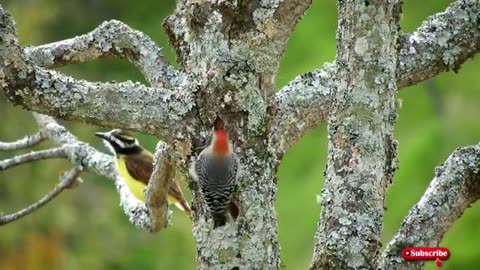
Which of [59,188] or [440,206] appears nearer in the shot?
[440,206]

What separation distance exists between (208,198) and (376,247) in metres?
0.47

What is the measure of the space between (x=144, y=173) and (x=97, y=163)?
1551 mm

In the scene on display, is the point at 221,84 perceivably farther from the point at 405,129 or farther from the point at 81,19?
the point at 81,19

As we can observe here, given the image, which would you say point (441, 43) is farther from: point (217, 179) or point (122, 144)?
point (122, 144)

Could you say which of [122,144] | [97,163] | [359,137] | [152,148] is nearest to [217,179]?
[359,137]

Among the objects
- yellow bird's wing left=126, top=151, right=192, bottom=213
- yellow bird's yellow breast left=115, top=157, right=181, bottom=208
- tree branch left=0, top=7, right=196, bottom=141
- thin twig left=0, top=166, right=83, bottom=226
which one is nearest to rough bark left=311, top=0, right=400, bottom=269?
tree branch left=0, top=7, right=196, bottom=141

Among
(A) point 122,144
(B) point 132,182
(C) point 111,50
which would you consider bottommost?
(C) point 111,50

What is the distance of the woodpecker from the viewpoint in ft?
8.51

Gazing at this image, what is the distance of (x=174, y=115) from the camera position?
2.69 metres

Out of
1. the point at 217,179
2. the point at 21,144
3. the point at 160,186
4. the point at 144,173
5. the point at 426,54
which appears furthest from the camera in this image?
the point at 144,173

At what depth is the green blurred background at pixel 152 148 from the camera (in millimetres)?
8938

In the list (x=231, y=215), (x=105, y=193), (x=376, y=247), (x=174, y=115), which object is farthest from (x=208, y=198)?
(x=105, y=193)

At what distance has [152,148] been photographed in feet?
36.0

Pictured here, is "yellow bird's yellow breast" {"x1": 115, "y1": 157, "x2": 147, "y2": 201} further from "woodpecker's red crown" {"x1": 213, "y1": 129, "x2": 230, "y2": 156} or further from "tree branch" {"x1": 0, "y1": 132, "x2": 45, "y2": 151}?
"woodpecker's red crown" {"x1": 213, "y1": 129, "x2": 230, "y2": 156}
